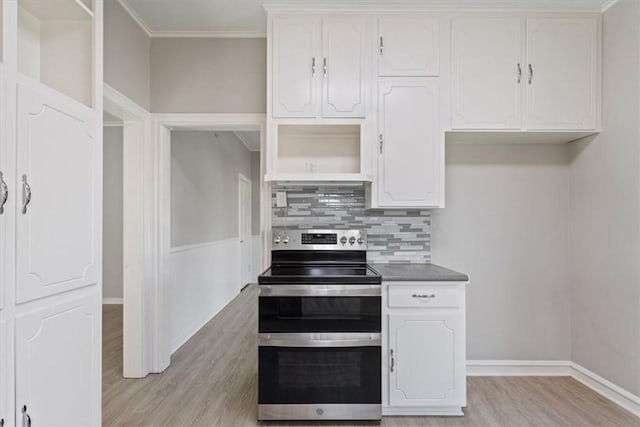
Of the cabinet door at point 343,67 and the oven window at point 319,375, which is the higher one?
the cabinet door at point 343,67

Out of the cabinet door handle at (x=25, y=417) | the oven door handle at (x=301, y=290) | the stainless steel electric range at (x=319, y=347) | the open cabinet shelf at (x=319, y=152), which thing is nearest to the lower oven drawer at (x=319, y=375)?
the stainless steel electric range at (x=319, y=347)

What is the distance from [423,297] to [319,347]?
0.70 m

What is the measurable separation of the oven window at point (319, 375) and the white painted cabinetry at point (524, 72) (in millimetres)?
1712

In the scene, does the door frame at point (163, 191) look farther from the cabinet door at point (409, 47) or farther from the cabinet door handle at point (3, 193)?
the cabinet door handle at point (3, 193)

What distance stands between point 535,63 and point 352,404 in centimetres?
257

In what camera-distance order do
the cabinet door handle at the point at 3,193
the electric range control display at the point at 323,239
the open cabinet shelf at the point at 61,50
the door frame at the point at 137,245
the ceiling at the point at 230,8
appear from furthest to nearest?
the door frame at the point at 137,245 → the electric range control display at the point at 323,239 → the ceiling at the point at 230,8 → the open cabinet shelf at the point at 61,50 → the cabinet door handle at the point at 3,193

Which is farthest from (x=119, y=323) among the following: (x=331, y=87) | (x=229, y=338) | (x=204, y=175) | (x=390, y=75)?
(x=390, y=75)

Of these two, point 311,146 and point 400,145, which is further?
point 311,146

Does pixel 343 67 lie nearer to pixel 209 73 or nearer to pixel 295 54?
pixel 295 54

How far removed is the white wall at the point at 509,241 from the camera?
9.36ft

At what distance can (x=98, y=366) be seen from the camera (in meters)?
1.77

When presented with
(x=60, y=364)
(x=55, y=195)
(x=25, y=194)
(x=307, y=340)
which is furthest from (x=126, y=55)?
(x=307, y=340)

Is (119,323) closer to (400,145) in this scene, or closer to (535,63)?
(400,145)

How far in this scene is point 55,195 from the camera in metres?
1.50
